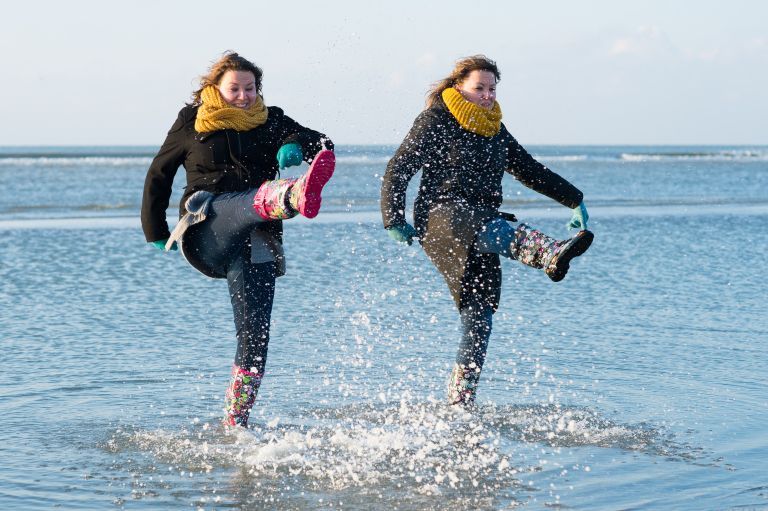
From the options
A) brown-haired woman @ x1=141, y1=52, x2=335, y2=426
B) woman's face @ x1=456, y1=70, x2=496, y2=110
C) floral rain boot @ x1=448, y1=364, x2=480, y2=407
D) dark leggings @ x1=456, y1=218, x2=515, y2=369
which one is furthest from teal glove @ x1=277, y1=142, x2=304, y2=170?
floral rain boot @ x1=448, y1=364, x2=480, y2=407

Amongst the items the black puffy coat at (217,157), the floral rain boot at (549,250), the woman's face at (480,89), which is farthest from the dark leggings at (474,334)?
the black puffy coat at (217,157)

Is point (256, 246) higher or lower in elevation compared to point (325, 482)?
higher

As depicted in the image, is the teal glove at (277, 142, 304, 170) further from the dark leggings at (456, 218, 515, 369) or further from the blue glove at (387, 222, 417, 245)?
the dark leggings at (456, 218, 515, 369)

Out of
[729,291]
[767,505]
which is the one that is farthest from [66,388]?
[729,291]

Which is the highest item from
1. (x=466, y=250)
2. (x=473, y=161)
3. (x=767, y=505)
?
(x=473, y=161)

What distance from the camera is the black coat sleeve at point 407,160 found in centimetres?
554

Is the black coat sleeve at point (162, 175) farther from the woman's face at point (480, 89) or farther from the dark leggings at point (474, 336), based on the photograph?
the dark leggings at point (474, 336)

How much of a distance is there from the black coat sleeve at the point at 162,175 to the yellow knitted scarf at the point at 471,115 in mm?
1307

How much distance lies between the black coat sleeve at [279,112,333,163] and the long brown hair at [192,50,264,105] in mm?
215

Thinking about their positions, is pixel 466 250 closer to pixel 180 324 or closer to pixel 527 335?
pixel 527 335

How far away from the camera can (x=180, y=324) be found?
8.32 m

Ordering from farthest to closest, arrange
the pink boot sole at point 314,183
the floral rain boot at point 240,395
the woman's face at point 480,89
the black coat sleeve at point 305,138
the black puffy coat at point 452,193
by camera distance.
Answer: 1. the woman's face at point 480,89
2. the black puffy coat at point 452,193
3. the floral rain boot at point 240,395
4. the black coat sleeve at point 305,138
5. the pink boot sole at point 314,183

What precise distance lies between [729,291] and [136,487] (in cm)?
659

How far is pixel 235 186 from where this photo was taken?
513cm
